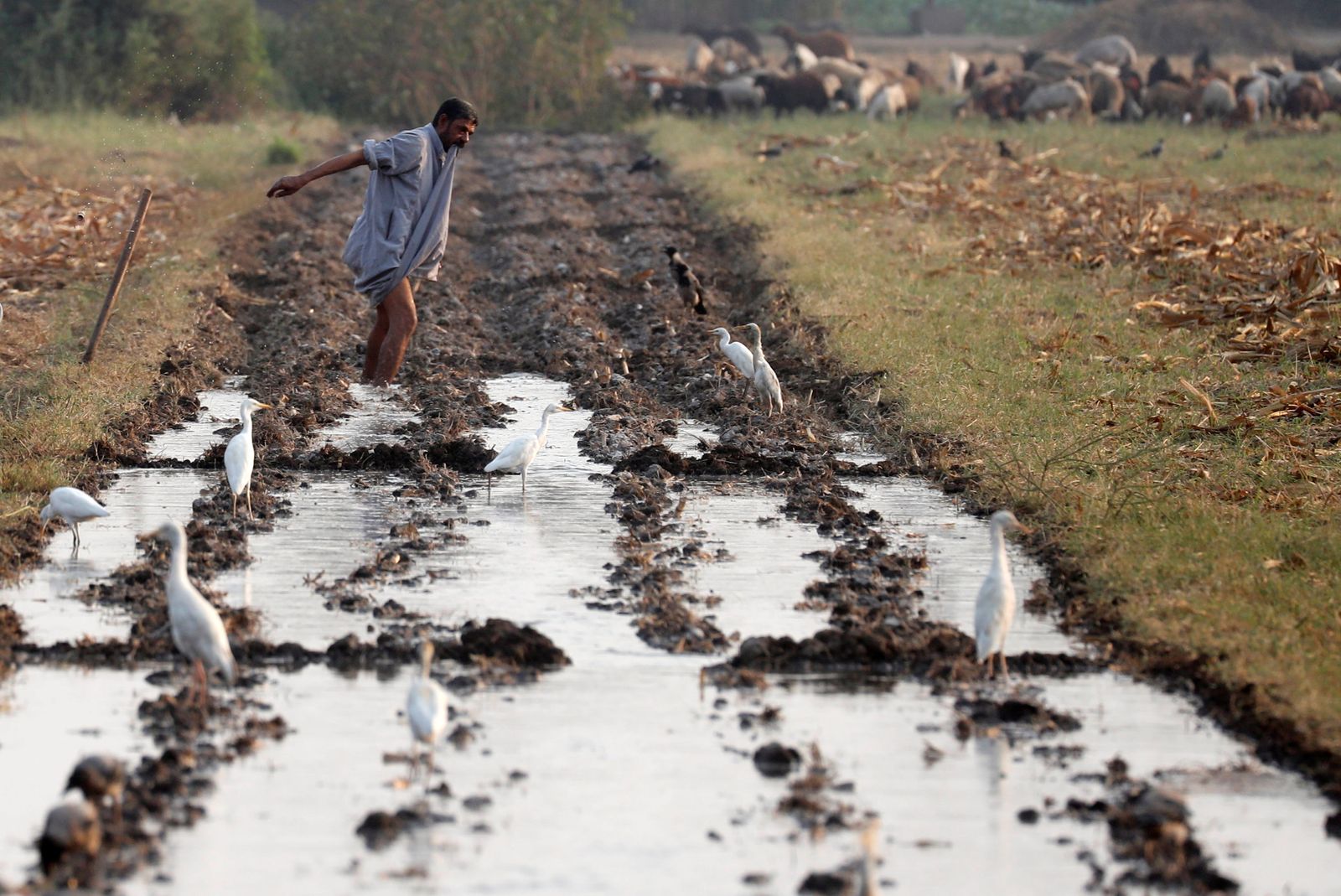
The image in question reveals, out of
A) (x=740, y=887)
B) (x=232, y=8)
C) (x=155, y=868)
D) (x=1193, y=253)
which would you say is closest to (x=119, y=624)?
(x=155, y=868)

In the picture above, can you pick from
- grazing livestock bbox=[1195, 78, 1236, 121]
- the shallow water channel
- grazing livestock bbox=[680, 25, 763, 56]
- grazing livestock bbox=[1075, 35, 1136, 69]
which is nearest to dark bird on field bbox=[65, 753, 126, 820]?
the shallow water channel

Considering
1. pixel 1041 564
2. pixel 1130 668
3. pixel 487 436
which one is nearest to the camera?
pixel 1130 668

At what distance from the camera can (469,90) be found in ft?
118

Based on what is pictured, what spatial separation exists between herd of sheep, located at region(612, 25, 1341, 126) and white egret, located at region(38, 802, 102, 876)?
30.7m

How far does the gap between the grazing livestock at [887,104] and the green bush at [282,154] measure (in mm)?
12430

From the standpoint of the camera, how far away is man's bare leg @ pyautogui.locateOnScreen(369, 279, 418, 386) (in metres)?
10.2

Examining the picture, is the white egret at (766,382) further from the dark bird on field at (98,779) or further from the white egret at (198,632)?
the dark bird on field at (98,779)

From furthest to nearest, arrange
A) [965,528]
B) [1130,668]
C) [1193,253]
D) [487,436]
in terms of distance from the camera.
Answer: [1193,253]
[487,436]
[965,528]
[1130,668]

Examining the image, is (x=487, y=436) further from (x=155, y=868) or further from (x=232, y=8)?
(x=232, y=8)

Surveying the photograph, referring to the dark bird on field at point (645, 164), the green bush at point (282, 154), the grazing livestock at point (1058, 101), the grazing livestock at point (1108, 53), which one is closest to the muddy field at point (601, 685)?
the dark bird on field at point (645, 164)

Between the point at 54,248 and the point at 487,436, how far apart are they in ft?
24.4

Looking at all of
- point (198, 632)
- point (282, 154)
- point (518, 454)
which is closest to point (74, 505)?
point (198, 632)

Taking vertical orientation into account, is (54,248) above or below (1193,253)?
below

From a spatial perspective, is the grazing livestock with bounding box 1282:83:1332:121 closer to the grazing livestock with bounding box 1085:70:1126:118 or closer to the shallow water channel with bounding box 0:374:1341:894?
the grazing livestock with bounding box 1085:70:1126:118
